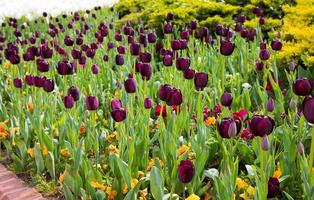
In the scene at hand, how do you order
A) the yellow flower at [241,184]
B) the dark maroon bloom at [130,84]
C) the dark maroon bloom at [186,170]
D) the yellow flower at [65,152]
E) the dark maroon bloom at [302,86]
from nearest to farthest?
1. the dark maroon bloom at [186,170]
2. the dark maroon bloom at [302,86]
3. the yellow flower at [241,184]
4. the dark maroon bloom at [130,84]
5. the yellow flower at [65,152]

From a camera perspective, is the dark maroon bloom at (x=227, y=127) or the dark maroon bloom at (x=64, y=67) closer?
the dark maroon bloom at (x=227, y=127)

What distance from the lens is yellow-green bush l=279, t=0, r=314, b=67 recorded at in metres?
3.93

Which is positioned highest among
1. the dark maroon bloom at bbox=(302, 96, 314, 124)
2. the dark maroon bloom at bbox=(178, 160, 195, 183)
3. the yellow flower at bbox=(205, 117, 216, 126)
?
the dark maroon bloom at bbox=(302, 96, 314, 124)

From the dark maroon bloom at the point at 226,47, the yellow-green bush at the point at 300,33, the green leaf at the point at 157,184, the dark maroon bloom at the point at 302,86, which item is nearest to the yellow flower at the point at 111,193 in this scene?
the green leaf at the point at 157,184

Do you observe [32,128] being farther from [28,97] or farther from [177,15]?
[177,15]

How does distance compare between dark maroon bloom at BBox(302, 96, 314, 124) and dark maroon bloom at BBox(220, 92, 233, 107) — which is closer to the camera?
dark maroon bloom at BBox(302, 96, 314, 124)

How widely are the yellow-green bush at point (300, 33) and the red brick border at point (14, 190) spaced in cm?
202

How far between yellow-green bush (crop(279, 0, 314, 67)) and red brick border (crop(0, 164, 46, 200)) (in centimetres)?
202

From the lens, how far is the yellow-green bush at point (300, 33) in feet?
12.9

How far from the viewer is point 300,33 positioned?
13.0ft

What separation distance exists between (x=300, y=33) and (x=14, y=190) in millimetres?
2228

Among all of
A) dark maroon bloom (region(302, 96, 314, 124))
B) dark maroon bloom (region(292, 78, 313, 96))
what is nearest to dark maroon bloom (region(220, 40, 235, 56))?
dark maroon bloom (region(292, 78, 313, 96))

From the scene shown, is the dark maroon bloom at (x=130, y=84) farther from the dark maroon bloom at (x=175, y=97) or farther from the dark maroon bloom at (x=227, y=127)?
the dark maroon bloom at (x=227, y=127)

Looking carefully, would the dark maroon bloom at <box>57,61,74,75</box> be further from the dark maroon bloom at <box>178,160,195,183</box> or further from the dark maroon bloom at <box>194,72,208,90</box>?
the dark maroon bloom at <box>178,160,195,183</box>
